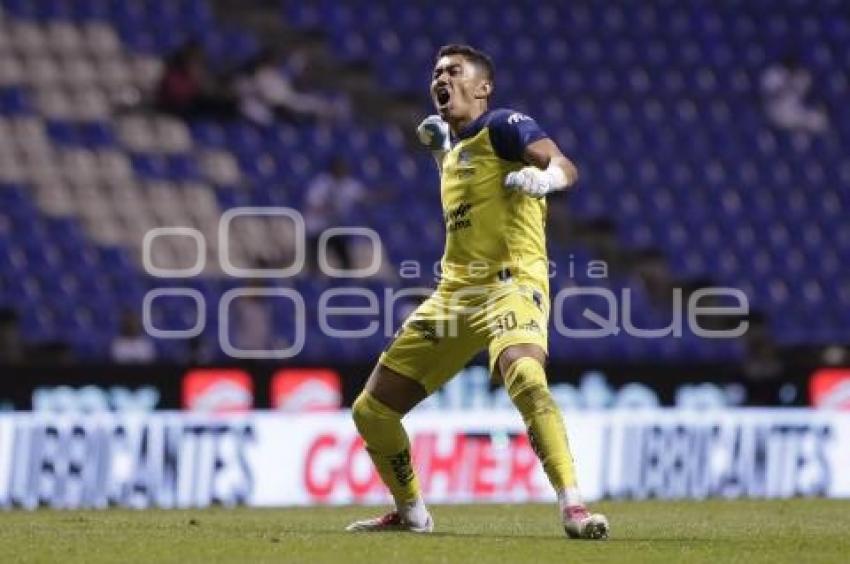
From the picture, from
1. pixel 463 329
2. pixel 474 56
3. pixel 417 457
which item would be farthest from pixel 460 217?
pixel 417 457

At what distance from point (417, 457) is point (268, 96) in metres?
6.36

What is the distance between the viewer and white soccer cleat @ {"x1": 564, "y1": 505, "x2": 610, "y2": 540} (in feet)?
25.0

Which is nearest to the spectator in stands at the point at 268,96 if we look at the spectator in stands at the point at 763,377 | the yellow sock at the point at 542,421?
the spectator in stands at the point at 763,377

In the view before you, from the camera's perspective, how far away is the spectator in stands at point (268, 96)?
1833 centimetres

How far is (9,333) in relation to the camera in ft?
50.6

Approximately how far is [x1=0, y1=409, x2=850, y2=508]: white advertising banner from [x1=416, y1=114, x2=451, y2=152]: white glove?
4.77 m

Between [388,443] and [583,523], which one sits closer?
[583,523]

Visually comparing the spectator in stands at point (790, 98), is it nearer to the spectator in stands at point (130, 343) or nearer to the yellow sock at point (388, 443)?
the spectator in stands at point (130, 343)

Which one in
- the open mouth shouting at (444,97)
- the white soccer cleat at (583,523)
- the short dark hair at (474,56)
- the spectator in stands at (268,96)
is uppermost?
the spectator in stands at (268,96)

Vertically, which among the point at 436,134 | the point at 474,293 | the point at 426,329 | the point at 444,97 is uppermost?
the point at 444,97

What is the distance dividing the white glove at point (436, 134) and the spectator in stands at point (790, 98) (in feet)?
40.8

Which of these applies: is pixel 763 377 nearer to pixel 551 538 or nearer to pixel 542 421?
pixel 551 538

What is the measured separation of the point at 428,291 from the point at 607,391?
2080 millimetres

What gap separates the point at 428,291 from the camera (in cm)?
1545
